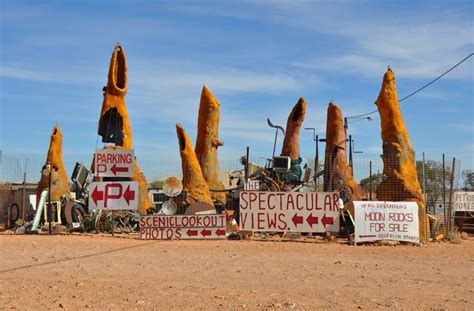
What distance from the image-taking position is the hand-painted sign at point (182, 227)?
17797 mm

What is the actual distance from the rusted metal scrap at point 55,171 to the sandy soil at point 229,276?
725 cm

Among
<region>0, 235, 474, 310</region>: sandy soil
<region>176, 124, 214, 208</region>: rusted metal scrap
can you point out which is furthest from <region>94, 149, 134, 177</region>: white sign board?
<region>176, 124, 214, 208</region>: rusted metal scrap

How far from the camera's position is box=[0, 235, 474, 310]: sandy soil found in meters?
8.00

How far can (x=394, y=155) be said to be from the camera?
66.3 feet

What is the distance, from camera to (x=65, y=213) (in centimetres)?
2141

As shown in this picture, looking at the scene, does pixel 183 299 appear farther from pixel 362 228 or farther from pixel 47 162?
pixel 47 162

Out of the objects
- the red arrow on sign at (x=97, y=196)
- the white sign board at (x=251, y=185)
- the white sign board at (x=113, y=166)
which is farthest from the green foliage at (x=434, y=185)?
the red arrow on sign at (x=97, y=196)

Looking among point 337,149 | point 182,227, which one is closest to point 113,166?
point 182,227

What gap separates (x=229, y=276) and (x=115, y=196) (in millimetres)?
7248

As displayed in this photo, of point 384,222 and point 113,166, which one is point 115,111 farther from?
point 384,222

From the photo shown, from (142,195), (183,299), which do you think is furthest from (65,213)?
(183,299)

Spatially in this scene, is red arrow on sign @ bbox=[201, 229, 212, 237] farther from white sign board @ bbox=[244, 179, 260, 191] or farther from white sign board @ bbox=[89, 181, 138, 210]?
white sign board @ bbox=[244, 179, 260, 191]

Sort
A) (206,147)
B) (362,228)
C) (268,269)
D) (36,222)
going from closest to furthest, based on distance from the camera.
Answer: (268,269)
(362,228)
(36,222)
(206,147)

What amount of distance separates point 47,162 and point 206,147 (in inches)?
235
